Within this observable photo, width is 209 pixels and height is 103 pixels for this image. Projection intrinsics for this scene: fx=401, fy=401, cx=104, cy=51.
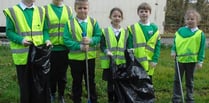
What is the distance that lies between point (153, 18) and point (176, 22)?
758 cm

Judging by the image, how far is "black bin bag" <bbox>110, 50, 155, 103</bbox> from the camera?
575 centimetres

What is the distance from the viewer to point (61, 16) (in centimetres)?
604

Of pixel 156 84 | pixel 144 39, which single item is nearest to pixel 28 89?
pixel 144 39

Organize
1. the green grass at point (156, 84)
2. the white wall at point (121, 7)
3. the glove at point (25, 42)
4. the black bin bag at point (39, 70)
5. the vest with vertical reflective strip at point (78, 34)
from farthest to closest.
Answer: the white wall at point (121, 7) → the green grass at point (156, 84) → the vest with vertical reflective strip at point (78, 34) → the black bin bag at point (39, 70) → the glove at point (25, 42)

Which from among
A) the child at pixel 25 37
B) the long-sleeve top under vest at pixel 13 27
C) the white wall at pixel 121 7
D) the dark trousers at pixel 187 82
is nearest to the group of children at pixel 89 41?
the child at pixel 25 37

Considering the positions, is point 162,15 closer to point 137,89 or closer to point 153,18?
point 153,18

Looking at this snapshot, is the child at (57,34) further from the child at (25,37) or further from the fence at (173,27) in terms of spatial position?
the fence at (173,27)

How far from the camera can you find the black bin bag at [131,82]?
18.9 ft

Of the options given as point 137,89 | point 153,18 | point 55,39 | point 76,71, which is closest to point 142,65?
point 137,89

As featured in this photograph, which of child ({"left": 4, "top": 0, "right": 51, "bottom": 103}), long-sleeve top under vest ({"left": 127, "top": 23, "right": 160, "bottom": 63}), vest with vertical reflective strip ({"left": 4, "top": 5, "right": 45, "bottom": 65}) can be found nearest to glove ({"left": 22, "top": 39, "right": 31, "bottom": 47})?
child ({"left": 4, "top": 0, "right": 51, "bottom": 103})

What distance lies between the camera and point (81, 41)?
5.79 metres

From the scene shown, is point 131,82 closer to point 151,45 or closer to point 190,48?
point 151,45

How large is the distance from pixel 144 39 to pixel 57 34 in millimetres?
1315

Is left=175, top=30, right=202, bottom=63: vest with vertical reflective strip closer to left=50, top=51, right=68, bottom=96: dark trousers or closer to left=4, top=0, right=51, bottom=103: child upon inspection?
left=50, top=51, right=68, bottom=96: dark trousers
